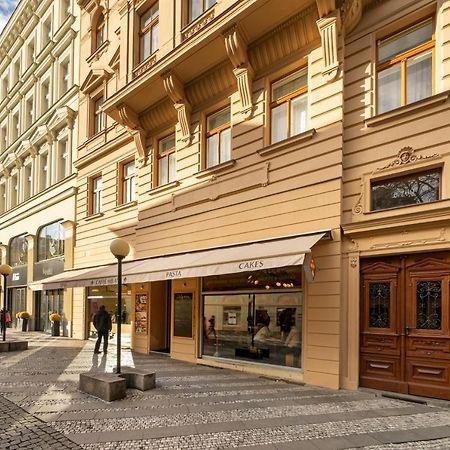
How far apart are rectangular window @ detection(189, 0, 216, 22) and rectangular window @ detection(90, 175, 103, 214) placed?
8.41 m

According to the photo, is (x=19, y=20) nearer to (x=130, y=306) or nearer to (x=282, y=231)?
(x=130, y=306)

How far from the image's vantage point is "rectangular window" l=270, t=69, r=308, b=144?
32.0 feet

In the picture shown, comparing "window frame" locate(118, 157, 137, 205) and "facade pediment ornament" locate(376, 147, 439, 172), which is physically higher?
"window frame" locate(118, 157, 137, 205)

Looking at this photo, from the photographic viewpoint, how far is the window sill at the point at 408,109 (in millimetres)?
7355

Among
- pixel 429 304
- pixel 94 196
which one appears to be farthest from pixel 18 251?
pixel 429 304

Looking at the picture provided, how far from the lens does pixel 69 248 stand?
19219 mm

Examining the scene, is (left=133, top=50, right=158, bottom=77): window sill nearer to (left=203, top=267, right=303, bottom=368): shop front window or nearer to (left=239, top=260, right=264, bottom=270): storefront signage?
(left=203, top=267, right=303, bottom=368): shop front window

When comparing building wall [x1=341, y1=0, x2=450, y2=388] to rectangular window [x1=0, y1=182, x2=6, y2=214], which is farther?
rectangular window [x1=0, y1=182, x2=6, y2=214]

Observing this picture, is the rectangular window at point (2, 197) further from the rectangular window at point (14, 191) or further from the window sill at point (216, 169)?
the window sill at point (216, 169)

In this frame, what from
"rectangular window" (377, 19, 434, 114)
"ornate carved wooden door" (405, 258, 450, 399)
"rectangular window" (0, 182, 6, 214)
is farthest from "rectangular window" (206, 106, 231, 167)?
"rectangular window" (0, 182, 6, 214)

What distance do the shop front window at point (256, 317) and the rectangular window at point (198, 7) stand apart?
7.56 m

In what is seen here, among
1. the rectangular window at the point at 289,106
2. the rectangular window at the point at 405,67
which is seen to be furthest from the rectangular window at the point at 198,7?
the rectangular window at the point at 405,67

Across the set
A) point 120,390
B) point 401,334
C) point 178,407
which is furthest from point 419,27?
point 120,390

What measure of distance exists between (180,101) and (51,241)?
13022 mm
